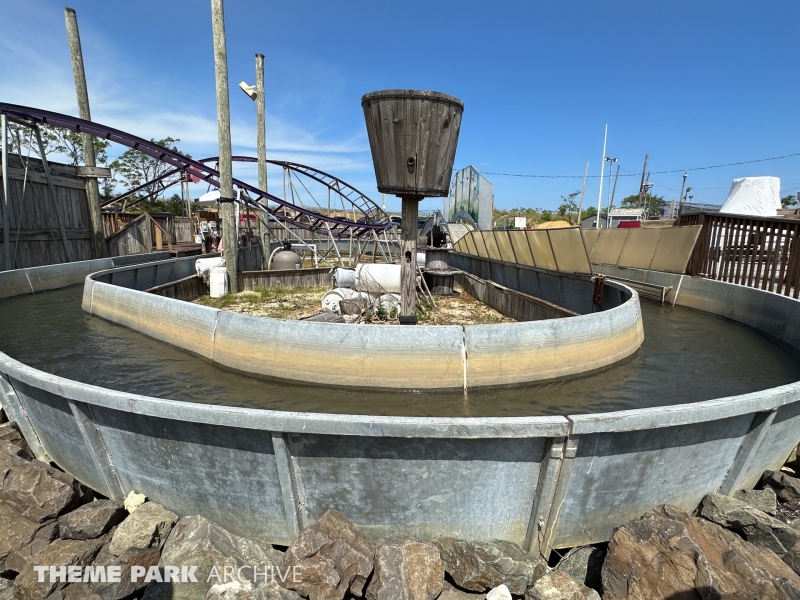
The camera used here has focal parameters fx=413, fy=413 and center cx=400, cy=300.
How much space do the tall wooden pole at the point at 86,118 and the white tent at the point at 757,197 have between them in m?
28.1

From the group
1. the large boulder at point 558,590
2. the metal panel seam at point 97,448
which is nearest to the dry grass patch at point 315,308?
the metal panel seam at point 97,448

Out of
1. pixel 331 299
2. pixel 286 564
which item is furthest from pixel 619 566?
pixel 331 299

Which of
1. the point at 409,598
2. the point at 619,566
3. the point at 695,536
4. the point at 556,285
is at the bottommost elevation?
the point at 409,598

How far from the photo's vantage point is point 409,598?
10.1 feet

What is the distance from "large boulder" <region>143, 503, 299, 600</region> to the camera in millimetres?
3100

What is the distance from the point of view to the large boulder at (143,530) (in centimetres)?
353

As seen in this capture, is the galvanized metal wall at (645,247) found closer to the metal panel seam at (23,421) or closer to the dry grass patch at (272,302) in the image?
the dry grass patch at (272,302)

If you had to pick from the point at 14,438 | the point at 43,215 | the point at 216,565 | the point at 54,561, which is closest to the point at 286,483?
the point at 216,565

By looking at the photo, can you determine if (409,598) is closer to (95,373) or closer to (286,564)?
(286,564)

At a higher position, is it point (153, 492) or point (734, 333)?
point (734, 333)

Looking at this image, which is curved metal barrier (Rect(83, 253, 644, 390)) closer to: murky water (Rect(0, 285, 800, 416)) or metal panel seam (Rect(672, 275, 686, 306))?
murky water (Rect(0, 285, 800, 416))

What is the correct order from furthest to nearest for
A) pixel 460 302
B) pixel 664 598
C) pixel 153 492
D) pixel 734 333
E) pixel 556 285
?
pixel 460 302, pixel 556 285, pixel 734 333, pixel 153 492, pixel 664 598

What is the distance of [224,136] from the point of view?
12648 millimetres

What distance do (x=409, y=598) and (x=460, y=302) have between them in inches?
385
